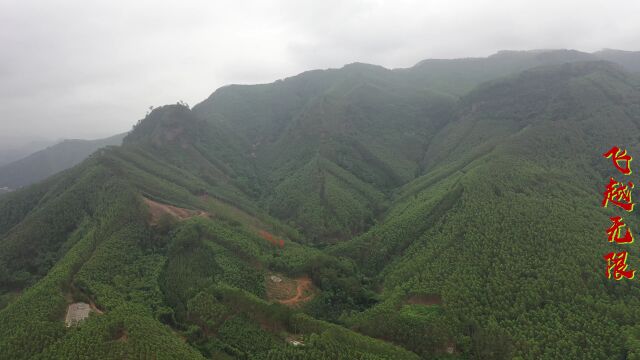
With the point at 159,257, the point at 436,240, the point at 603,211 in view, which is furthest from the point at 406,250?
the point at 159,257

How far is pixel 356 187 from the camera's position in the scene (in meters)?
184

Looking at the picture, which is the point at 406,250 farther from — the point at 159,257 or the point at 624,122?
the point at 624,122

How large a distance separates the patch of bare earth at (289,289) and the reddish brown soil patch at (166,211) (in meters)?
37.0

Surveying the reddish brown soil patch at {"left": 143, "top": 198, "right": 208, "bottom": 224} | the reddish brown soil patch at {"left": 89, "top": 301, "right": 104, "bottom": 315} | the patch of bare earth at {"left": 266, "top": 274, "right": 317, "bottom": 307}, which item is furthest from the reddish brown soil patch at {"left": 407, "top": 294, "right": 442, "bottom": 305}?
the reddish brown soil patch at {"left": 143, "top": 198, "right": 208, "bottom": 224}

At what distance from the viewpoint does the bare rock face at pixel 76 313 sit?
244 feet

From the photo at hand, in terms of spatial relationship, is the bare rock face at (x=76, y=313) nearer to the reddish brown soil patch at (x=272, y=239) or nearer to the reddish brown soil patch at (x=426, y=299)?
the reddish brown soil patch at (x=272, y=239)

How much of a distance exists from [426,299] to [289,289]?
34.4 m

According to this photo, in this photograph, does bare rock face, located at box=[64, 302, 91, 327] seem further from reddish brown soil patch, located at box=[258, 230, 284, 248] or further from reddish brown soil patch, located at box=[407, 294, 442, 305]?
reddish brown soil patch, located at box=[407, 294, 442, 305]

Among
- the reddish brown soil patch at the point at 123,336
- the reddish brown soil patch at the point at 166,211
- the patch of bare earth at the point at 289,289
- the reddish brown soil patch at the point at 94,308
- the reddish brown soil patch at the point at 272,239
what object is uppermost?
the reddish brown soil patch at the point at 166,211

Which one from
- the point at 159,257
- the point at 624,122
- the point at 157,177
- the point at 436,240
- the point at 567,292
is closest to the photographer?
the point at 567,292

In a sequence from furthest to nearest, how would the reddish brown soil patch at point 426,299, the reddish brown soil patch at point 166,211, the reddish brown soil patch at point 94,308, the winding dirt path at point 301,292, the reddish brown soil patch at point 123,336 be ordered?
the reddish brown soil patch at point 166,211 < the winding dirt path at point 301,292 < the reddish brown soil patch at point 426,299 < the reddish brown soil patch at point 94,308 < the reddish brown soil patch at point 123,336

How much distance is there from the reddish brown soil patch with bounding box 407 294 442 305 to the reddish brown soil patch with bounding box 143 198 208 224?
233ft

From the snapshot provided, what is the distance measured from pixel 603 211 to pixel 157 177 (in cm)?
14683

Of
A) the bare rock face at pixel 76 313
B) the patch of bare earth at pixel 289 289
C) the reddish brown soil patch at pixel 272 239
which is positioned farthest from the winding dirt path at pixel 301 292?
the bare rock face at pixel 76 313
